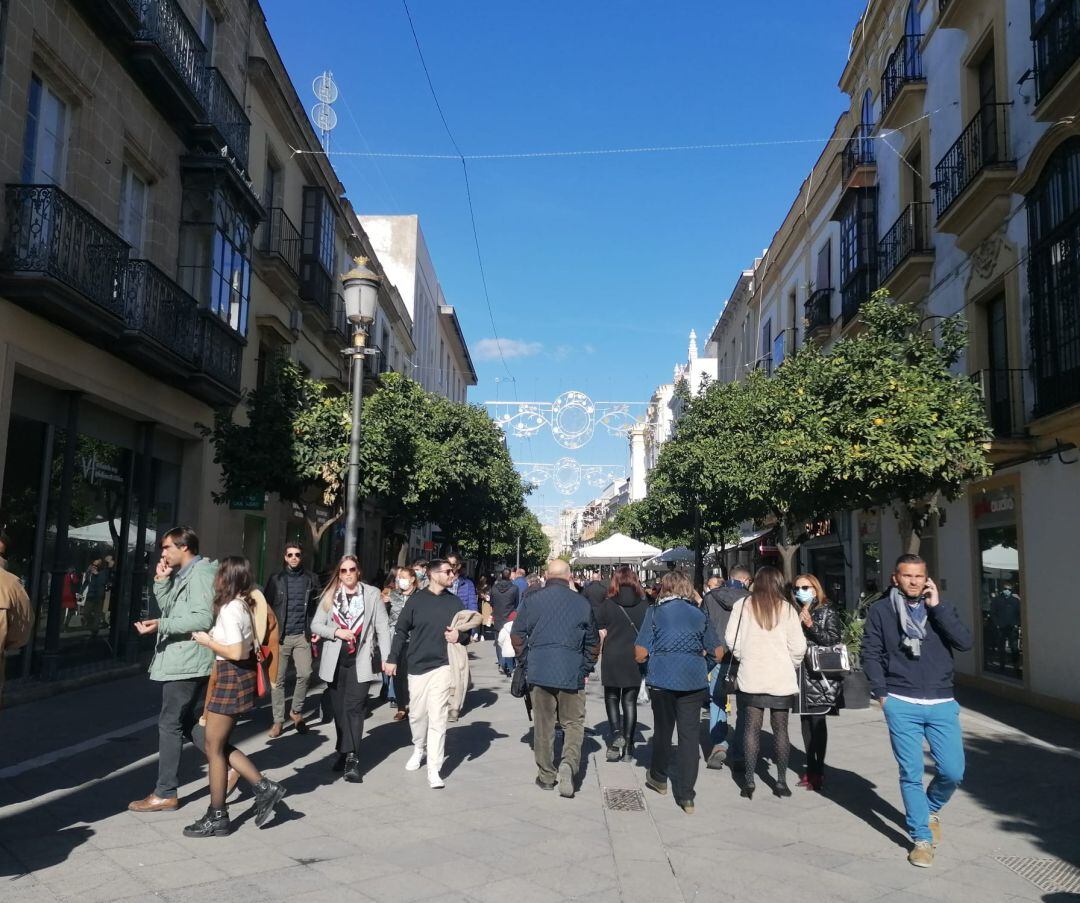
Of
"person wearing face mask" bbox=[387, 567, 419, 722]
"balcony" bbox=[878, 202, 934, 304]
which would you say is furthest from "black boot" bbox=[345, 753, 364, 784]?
"balcony" bbox=[878, 202, 934, 304]

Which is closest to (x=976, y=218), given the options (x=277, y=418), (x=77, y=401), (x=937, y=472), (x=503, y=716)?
(x=937, y=472)

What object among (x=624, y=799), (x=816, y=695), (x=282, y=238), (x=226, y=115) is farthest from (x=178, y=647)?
(x=282, y=238)

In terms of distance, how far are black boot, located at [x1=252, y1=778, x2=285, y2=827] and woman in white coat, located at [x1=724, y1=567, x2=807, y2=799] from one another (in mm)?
3476

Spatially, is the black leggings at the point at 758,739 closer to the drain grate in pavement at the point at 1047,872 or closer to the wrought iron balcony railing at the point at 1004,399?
the drain grate in pavement at the point at 1047,872

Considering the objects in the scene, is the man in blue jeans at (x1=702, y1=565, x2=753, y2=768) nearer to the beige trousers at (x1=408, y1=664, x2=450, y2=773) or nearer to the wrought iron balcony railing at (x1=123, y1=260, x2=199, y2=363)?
the beige trousers at (x1=408, y1=664, x2=450, y2=773)

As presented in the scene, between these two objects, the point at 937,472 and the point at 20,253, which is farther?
the point at 937,472

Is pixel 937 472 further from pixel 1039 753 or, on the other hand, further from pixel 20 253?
pixel 20 253

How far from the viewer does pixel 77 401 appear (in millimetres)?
12273

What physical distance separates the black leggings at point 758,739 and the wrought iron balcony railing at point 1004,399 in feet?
24.3

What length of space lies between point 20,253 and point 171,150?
5.16 metres

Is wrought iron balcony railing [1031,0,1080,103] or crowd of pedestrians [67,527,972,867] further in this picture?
wrought iron balcony railing [1031,0,1080,103]

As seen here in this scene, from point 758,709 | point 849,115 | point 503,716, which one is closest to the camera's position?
point 758,709

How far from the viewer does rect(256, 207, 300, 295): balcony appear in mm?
18891

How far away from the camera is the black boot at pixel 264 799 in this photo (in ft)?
19.0
